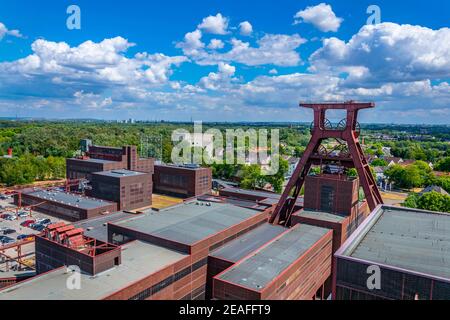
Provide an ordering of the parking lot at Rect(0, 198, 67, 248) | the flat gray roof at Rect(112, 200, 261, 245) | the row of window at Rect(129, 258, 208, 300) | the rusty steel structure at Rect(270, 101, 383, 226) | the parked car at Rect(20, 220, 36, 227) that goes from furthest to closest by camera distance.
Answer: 1. the parked car at Rect(20, 220, 36, 227)
2. the parking lot at Rect(0, 198, 67, 248)
3. the rusty steel structure at Rect(270, 101, 383, 226)
4. the flat gray roof at Rect(112, 200, 261, 245)
5. the row of window at Rect(129, 258, 208, 300)

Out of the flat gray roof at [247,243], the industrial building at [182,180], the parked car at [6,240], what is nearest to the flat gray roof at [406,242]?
the flat gray roof at [247,243]

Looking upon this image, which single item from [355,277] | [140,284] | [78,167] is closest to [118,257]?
[140,284]

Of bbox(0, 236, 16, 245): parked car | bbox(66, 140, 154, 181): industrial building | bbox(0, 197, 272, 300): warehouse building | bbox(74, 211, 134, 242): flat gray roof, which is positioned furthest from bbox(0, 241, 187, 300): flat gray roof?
bbox(66, 140, 154, 181): industrial building

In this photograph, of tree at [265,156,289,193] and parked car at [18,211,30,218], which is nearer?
parked car at [18,211,30,218]

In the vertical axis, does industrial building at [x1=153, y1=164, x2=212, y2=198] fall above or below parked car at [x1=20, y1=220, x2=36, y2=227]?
above

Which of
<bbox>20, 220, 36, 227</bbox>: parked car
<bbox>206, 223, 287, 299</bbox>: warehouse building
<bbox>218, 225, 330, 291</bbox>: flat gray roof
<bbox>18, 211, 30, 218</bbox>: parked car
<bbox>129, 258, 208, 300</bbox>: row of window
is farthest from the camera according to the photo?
<bbox>18, 211, 30, 218</bbox>: parked car

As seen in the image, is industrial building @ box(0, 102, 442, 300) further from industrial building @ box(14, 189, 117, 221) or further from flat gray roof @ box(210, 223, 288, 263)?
industrial building @ box(14, 189, 117, 221)
